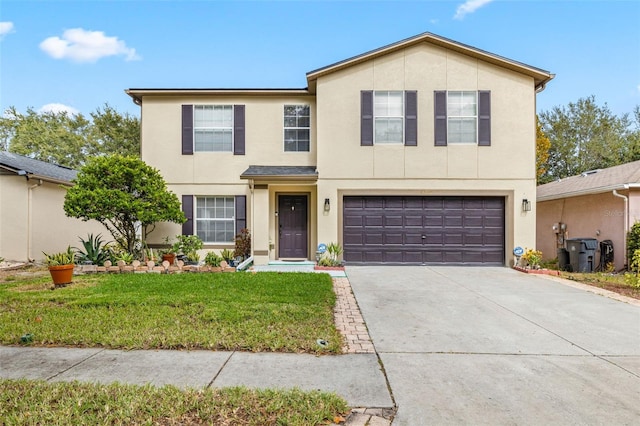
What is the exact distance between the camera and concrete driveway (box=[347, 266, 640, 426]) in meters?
3.03

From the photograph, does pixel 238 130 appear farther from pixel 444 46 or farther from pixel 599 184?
pixel 599 184

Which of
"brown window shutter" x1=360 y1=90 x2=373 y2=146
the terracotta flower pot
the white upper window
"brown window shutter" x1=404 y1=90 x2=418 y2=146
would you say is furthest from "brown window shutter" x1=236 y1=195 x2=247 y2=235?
"brown window shutter" x1=404 y1=90 x2=418 y2=146

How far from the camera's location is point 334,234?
1109 centimetres

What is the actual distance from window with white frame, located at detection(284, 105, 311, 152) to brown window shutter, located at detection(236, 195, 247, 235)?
2.25 meters

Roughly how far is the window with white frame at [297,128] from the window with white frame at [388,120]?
235cm

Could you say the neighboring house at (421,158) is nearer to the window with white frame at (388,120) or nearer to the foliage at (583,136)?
the window with white frame at (388,120)

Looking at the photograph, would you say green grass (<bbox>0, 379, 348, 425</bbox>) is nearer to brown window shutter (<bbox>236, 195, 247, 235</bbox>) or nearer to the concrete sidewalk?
the concrete sidewalk

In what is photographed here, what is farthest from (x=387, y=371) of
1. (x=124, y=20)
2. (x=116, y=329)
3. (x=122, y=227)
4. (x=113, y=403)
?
(x=124, y=20)

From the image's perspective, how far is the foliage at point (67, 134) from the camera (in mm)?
30016

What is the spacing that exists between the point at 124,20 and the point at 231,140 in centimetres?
481

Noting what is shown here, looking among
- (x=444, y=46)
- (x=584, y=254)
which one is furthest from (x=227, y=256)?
(x=584, y=254)

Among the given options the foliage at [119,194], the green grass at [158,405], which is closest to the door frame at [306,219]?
the foliage at [119,194]

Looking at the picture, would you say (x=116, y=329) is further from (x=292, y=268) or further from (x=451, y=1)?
(x=451, y=1)

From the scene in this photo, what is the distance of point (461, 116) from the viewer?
1109cm
